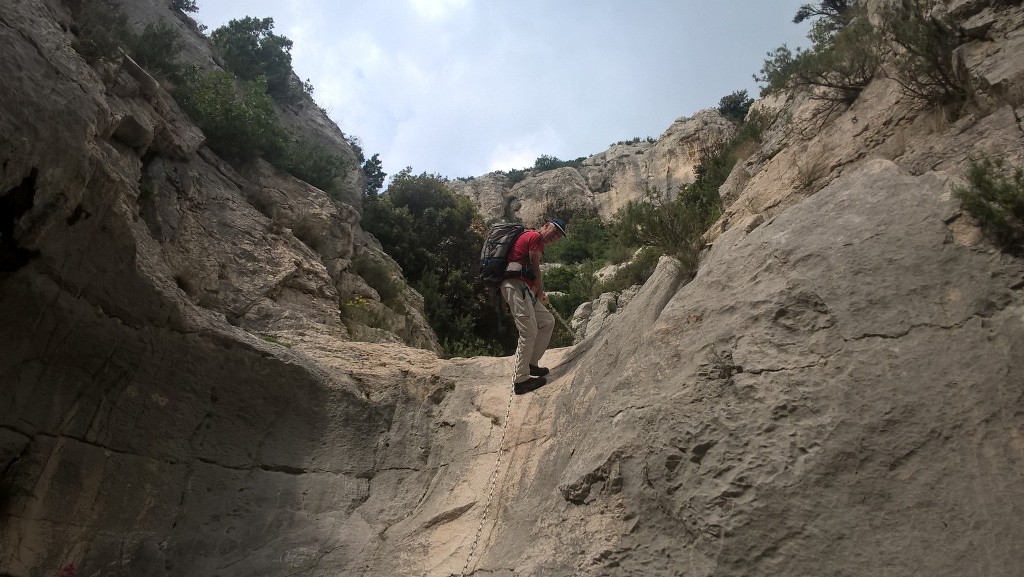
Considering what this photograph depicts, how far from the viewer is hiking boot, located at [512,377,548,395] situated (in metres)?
7.64

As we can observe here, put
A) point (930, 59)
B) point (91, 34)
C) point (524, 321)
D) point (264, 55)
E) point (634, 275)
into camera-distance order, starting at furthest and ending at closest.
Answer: point (264, 55) → point (634, 275) → point (91, 34) → point (524, 321) → point (930, 59)

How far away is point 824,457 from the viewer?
12.6 feet

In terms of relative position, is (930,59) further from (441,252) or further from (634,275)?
(441,252)

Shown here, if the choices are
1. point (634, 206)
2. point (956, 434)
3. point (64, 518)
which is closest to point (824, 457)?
point (956, 434)

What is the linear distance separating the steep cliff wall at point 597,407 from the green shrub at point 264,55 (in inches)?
587

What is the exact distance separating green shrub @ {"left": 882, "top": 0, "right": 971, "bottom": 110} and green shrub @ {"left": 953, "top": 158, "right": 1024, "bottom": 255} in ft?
5.31

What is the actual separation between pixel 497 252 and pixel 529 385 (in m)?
1.57

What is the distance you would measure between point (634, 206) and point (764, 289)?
2995 millimetres

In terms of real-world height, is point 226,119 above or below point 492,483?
above

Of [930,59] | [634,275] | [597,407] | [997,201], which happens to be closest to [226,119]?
[634,275]

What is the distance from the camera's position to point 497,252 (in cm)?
779

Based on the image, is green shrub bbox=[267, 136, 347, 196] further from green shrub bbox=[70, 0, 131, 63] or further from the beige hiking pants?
the beige hiking pants

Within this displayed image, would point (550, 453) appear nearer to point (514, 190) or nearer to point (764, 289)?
point (764, 289)

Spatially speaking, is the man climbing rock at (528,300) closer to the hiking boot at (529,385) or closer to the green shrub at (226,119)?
the hiking boot at (529,385)
